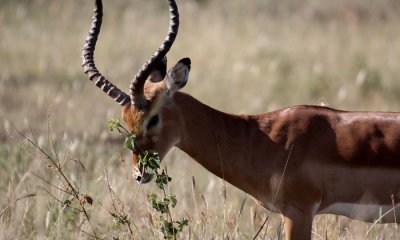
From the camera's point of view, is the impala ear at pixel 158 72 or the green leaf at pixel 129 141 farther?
the impala ear at pixel 158 72

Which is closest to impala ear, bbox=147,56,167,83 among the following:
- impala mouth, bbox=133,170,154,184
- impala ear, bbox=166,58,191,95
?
impala ear, bbox=166,58,191,95

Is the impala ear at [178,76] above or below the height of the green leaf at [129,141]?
above

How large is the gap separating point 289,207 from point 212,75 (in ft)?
29.7

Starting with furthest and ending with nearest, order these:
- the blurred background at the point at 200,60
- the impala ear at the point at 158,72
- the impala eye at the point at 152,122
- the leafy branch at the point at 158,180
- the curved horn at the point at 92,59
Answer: the blurred background at the point at 200,60 → the impala ear at the point at 158,72 → the curved horn at the point at 92,59 → the impala eye at the point at 152,122 → the leafy branch at the point at 158,180

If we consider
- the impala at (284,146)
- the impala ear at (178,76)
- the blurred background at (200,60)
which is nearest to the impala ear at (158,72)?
the impala at (284,146)

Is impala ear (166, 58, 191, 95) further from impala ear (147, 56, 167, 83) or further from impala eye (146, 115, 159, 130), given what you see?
impala ear (147, 56, 167, 83)

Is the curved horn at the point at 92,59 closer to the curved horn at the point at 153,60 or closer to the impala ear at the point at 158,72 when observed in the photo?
the curved horn at the point at 153,60

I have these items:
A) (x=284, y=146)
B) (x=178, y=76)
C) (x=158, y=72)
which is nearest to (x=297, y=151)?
(x=284, y=146)

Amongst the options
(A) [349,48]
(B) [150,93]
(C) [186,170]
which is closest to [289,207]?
(B) [150,93]

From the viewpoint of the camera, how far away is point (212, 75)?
15.3 metres

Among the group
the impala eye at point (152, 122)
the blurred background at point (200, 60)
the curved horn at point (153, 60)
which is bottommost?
the impala eye at point (152, 122)

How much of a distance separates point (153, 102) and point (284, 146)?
2.93 feet

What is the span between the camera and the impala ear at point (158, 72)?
6.99 m

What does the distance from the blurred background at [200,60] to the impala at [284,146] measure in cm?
179
